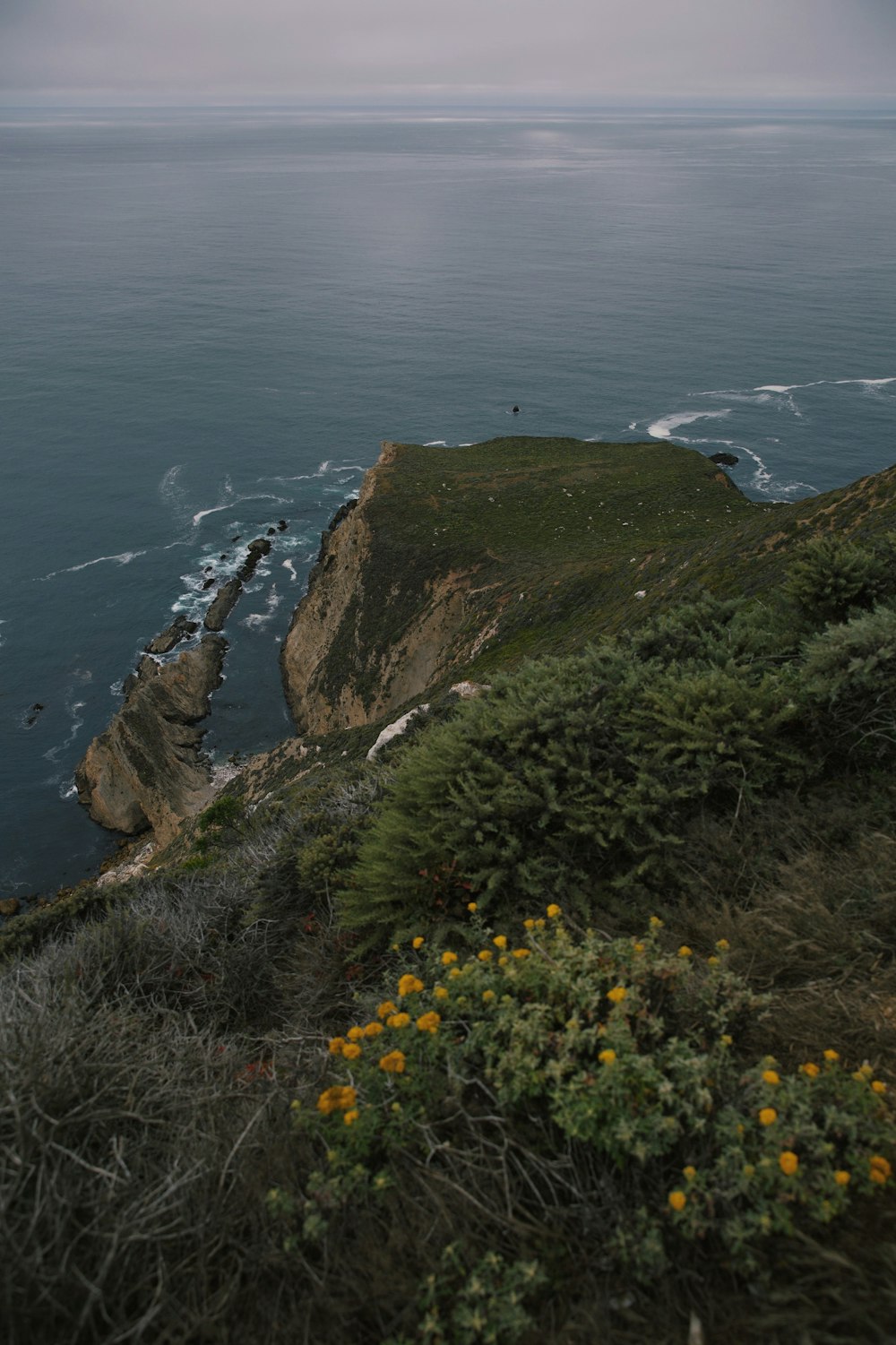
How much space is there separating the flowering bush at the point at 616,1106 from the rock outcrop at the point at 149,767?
34495mm

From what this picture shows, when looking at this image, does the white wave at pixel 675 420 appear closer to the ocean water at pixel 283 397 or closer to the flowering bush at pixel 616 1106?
the ocean water at pixel 283 397

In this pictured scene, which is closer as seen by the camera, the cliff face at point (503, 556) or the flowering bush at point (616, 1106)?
the flowering bush at point (616, 1106)

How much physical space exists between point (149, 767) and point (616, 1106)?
1516 inches

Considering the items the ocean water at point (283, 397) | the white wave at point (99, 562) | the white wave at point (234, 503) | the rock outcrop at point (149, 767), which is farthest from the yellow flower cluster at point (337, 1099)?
the white wave at point (234, 503)

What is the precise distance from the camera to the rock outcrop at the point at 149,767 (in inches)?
1538

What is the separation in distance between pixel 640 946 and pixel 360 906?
143 inches

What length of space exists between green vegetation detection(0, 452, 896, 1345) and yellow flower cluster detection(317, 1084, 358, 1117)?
0.03 metres

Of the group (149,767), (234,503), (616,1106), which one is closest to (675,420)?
(234,503)

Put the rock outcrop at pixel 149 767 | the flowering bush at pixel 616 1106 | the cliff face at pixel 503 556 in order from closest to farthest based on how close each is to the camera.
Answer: the flowering bush at pixel 616 1106, the cliff face at pixel 503 556, the rock outcrop at pixel 149 767

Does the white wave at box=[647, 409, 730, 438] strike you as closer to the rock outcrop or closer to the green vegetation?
the rock outcrop

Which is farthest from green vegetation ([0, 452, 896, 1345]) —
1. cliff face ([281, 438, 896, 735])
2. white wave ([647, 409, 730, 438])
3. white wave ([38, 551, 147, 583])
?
white wave ([647, 409, 730, 438])

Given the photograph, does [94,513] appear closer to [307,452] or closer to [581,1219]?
[307,452]

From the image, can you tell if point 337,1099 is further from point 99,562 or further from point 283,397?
point 283,397

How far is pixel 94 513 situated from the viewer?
63.5 m
